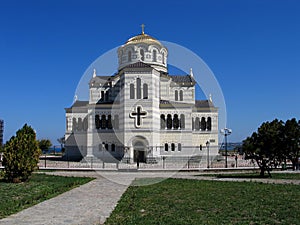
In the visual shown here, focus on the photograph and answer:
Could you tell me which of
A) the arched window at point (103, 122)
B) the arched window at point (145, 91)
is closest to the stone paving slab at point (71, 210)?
the arched window at point (145, 91)

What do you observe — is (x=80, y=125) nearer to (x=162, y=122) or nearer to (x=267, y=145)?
(x=162, y=122)

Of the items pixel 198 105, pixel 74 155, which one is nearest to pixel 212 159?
pixel 198 105

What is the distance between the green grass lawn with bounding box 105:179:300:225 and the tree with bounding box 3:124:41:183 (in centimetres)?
774

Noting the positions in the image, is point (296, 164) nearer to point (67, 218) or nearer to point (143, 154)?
point (143, 154)

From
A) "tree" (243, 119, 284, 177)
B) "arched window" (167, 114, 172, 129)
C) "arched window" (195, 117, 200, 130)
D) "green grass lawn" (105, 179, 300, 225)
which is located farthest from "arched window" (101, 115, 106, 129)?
"green grass lawn" (105, 179, 300, 225)

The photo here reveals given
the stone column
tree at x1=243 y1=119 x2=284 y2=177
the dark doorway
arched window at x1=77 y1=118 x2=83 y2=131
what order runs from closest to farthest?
tree at x1=243 y1=119 x2=284 y2=177, the dark doorway, the stone column, arched window at x1=77 y1=118 x2=83 y2=131

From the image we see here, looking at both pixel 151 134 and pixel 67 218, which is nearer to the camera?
pixel 67 218

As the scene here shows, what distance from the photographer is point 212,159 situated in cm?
4181

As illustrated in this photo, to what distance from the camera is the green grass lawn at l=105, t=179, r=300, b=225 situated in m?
8.88

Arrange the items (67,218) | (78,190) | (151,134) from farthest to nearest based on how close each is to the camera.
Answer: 1. (151,134)
2. (78,190)
3. (67,218)

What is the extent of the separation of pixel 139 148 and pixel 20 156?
19.1 m

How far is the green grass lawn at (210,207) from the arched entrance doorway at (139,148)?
2172cm

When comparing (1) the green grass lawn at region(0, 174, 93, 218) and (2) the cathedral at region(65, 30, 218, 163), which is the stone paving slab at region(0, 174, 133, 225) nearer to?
(1) the green grass lawn at region(0, 174, 93, 218)

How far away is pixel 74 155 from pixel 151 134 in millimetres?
13928
